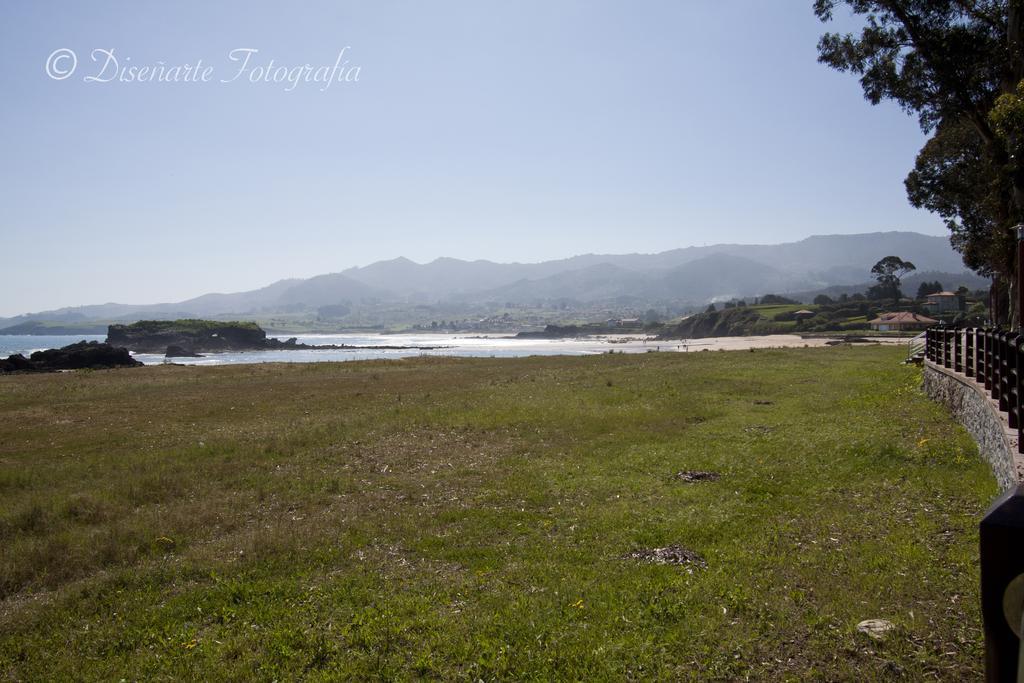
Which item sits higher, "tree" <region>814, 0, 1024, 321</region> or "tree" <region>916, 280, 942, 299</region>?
"tree" <region>814, 0, 1024, 321</region>

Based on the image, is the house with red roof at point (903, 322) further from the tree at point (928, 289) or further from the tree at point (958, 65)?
the tree at point (958, 65)

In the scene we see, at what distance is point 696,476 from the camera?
1694cm

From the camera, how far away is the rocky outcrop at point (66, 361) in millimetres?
66250

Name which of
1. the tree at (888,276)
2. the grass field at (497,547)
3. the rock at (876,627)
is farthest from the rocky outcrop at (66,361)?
the tree at (888,276)

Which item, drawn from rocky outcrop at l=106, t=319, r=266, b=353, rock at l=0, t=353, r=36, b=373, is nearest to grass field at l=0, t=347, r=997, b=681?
rock at l=0, t=353, r=36, b=373

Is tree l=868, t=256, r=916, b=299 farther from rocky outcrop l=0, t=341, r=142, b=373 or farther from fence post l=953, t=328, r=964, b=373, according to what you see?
rocky outcrop l=0, t=341, r=142, b=373

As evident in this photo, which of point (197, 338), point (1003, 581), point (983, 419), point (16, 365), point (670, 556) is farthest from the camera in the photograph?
point (197, 338)

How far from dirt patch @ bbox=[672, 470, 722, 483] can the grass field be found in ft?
1.33

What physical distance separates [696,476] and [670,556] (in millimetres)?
6029

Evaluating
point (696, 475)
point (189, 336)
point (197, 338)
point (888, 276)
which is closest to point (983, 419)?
point (696, 475)

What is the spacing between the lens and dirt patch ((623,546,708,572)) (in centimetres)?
1091

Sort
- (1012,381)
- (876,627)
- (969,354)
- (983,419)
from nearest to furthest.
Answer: (876,627) < (1012,381) < (983,419) < (969,354)

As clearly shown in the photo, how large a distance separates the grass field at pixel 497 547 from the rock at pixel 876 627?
7.6 inches

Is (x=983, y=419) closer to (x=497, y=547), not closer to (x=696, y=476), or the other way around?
(x=696, y=476)
